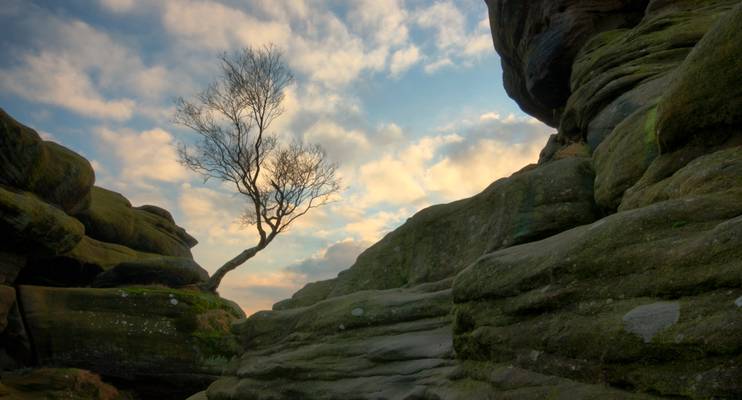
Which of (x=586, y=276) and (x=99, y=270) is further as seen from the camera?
(x=99, y=270)

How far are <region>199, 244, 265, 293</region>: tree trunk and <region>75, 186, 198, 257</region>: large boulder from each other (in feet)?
26.1

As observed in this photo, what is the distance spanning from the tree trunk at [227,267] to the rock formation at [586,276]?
1576 centimetres

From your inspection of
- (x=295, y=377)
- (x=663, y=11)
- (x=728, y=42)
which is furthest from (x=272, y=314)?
(x=663, y=11)

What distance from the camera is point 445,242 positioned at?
53.7 feet

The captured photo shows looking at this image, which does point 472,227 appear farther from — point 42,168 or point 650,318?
point 42,168

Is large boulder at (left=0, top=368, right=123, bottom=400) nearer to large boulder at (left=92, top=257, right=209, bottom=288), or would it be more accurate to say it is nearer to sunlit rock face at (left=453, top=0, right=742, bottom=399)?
large boulder at (left=92, top=257, right=209, bottom=288)

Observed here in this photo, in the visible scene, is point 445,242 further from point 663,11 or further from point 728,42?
point 663,11

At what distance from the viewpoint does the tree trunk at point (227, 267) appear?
3403 cm

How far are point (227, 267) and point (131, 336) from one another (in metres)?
12.3

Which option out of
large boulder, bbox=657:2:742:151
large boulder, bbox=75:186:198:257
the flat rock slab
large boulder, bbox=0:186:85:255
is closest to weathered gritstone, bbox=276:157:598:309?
large boulder, bbox=657:2:742:151

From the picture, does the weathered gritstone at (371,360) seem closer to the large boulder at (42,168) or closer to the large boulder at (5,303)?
the large boulder at (5,303)

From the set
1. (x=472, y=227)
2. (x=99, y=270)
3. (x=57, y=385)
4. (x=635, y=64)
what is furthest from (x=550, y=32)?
(x=99, y=270)

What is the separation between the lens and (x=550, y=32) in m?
24.7

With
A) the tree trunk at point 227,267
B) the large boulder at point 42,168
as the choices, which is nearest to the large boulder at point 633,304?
the large boulder at point 42,168
